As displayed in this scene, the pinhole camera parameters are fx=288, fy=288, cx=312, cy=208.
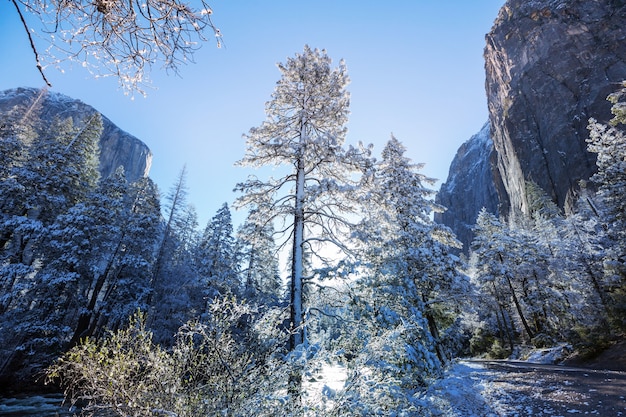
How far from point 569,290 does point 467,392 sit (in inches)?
918

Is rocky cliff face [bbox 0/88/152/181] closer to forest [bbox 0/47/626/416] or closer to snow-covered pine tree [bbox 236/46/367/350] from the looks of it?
forest [bbox 0/47/626/416]

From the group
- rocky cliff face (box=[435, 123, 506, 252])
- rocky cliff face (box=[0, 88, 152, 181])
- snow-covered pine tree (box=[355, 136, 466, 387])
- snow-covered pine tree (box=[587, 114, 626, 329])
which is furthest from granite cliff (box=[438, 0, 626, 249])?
rocky cliff face (box=[0, 88, 152, 181])

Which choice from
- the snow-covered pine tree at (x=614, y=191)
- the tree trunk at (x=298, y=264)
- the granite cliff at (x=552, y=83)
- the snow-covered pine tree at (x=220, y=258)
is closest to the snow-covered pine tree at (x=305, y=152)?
the tree trunk at (x=298, y=264)

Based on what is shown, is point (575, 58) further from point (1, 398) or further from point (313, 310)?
point (1, 398)

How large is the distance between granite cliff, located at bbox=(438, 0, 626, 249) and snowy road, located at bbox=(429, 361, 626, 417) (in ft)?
154

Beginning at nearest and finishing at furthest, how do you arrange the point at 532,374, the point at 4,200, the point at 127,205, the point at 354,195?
the point at 354,195 → the point at 532,374 → the point at 4,200 → the point at 127,205

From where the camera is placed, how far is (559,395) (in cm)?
826

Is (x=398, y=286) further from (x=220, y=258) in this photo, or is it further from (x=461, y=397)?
(x=220, y=258)

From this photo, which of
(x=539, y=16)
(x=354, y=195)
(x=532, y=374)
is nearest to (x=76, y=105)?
(x=354, y=195)

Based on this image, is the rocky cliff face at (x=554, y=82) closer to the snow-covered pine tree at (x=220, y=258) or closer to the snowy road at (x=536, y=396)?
the snowy road at (x=536, y=396)

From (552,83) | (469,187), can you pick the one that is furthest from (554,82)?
(469,187)

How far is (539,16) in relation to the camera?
57.9m

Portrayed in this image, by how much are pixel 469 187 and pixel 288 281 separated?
10727 cm

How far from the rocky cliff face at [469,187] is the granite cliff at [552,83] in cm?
1973
